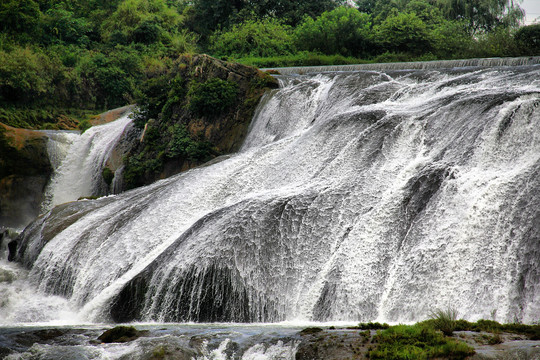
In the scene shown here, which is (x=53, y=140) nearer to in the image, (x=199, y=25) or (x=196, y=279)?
(x=196, y=279)

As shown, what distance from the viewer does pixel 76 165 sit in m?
28.3

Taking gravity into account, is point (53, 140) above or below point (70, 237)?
above

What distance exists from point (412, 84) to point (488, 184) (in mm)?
8515

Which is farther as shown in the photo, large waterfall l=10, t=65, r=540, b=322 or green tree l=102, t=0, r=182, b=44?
green tree l=102, t=0, r=182, b=44

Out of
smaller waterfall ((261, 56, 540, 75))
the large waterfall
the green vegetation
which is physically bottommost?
the green vegetation

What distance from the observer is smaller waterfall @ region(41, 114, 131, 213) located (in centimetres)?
2738

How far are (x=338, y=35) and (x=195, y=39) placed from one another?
1772 centimetres

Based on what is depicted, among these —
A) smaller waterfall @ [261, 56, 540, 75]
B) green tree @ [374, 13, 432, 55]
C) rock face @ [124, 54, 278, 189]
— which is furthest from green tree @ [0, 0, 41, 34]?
green tree @ [374, 13, 432, 55]

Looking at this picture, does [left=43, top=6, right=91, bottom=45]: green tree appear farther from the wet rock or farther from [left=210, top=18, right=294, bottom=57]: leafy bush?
the wet rock

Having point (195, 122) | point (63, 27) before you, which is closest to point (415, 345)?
point (195, 122)

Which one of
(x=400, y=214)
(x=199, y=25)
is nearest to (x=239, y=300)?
(x=400, y=214)

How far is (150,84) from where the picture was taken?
27.1 m

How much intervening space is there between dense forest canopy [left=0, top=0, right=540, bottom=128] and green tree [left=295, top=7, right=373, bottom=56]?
0.07 m

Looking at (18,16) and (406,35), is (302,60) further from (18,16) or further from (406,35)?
(18,16)
